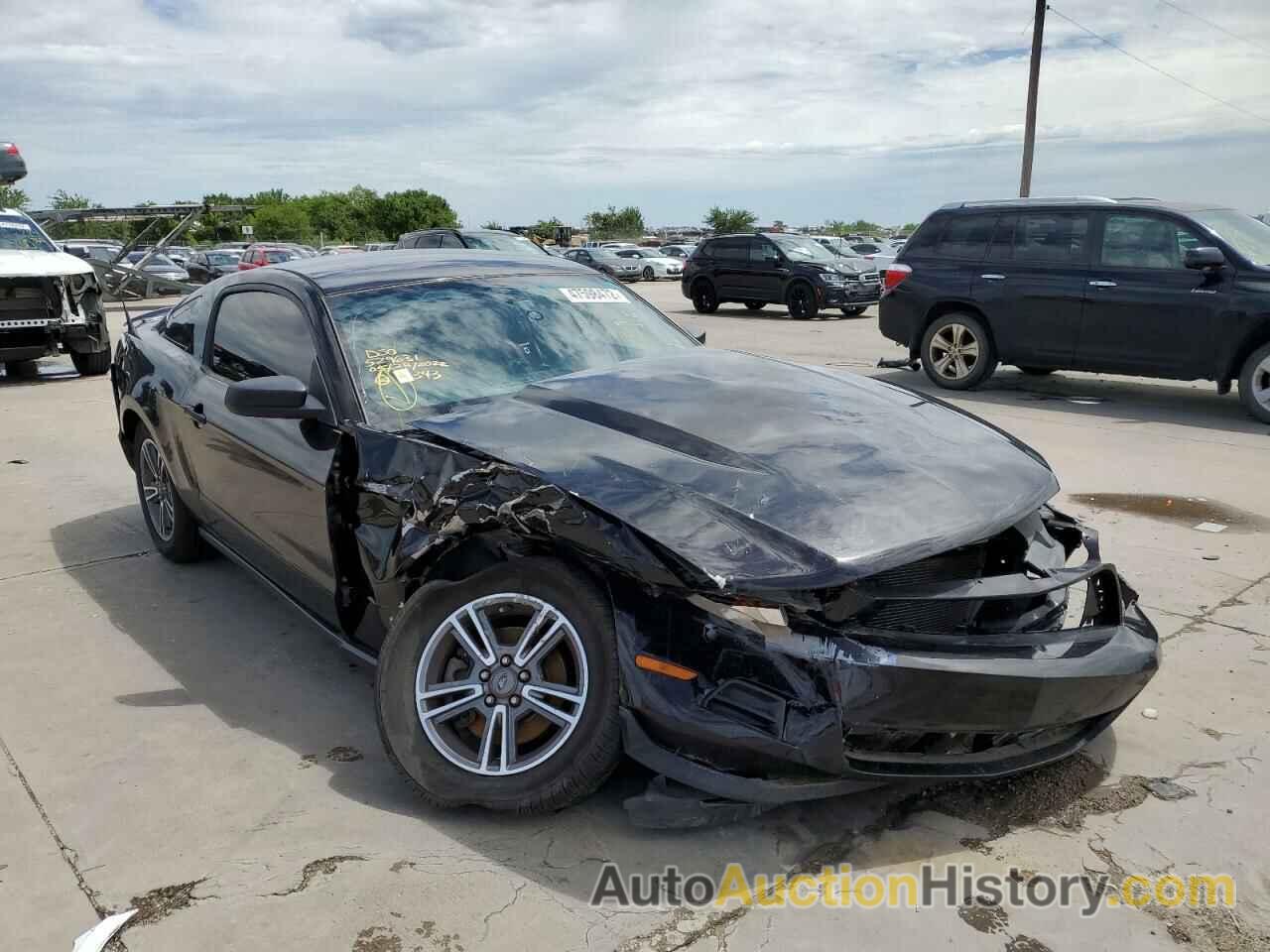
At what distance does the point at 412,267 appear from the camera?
14.1 ft

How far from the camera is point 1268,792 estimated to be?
3.06 meters

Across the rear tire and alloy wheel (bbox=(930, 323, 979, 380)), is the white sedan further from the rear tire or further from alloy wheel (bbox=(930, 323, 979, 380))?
alloy wheel (bbox=(930, 323, 979, 380))

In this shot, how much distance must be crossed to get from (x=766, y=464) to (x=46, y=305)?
11.3 m

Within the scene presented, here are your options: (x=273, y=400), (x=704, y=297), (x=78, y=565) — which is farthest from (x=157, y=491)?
(x=704, y=297)

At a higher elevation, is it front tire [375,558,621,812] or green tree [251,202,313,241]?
green tree [251,202,313,241]

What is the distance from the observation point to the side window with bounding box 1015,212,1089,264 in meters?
9.66

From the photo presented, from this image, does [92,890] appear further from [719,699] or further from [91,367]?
[91,367]

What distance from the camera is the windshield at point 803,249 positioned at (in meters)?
20.3

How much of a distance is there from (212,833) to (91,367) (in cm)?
1136

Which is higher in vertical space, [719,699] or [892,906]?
[719,699]

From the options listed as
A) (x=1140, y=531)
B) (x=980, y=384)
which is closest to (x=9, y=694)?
(x=1140, y=531)

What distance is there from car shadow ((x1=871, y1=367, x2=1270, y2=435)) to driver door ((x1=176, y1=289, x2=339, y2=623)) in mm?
6028

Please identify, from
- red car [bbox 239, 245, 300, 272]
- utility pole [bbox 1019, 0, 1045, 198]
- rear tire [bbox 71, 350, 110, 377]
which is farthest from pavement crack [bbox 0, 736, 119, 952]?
utility pole [bbox 1019, 0, 1045, 198]

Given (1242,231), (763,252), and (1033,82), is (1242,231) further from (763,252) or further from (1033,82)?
(1033,82)
